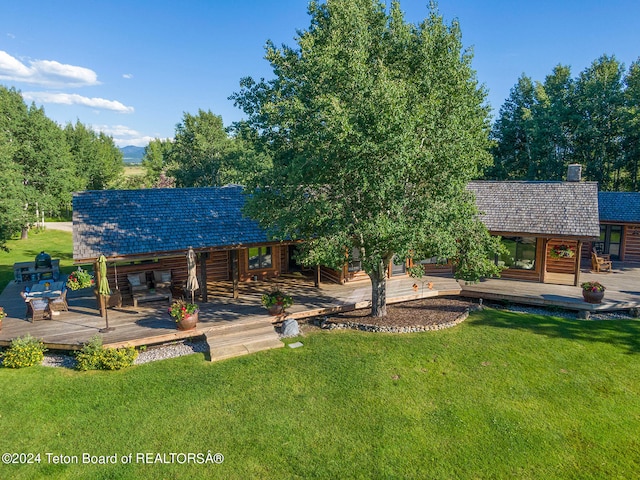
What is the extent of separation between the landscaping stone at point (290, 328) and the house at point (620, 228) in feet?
60.7

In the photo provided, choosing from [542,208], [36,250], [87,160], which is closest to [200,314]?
[542,208]

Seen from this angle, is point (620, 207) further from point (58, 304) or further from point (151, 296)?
point (58, 304)

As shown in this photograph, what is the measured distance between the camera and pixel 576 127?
3319 centimetres

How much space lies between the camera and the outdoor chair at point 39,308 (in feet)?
43.5

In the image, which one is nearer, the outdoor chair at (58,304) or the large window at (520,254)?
the outdoor chair at (58,304)

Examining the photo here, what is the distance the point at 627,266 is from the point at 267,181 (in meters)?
20.5

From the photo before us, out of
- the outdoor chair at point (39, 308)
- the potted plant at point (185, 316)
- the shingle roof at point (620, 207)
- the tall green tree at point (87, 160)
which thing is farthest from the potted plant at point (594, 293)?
the tall green tree at point (87, 160)

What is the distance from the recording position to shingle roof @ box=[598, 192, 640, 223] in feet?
74.2

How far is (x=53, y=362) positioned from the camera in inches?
459

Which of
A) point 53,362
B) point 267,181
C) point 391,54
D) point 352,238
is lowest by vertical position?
point 53,362

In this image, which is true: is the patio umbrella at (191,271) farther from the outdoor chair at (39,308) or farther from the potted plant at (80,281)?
the outdoor chair at (39,308)

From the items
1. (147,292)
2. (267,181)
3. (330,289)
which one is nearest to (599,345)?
(330,289)

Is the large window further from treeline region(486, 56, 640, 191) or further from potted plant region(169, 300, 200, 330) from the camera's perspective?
treeline region(486, 56, 640, 191)

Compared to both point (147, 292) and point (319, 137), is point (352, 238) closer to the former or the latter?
point (319, 137)
